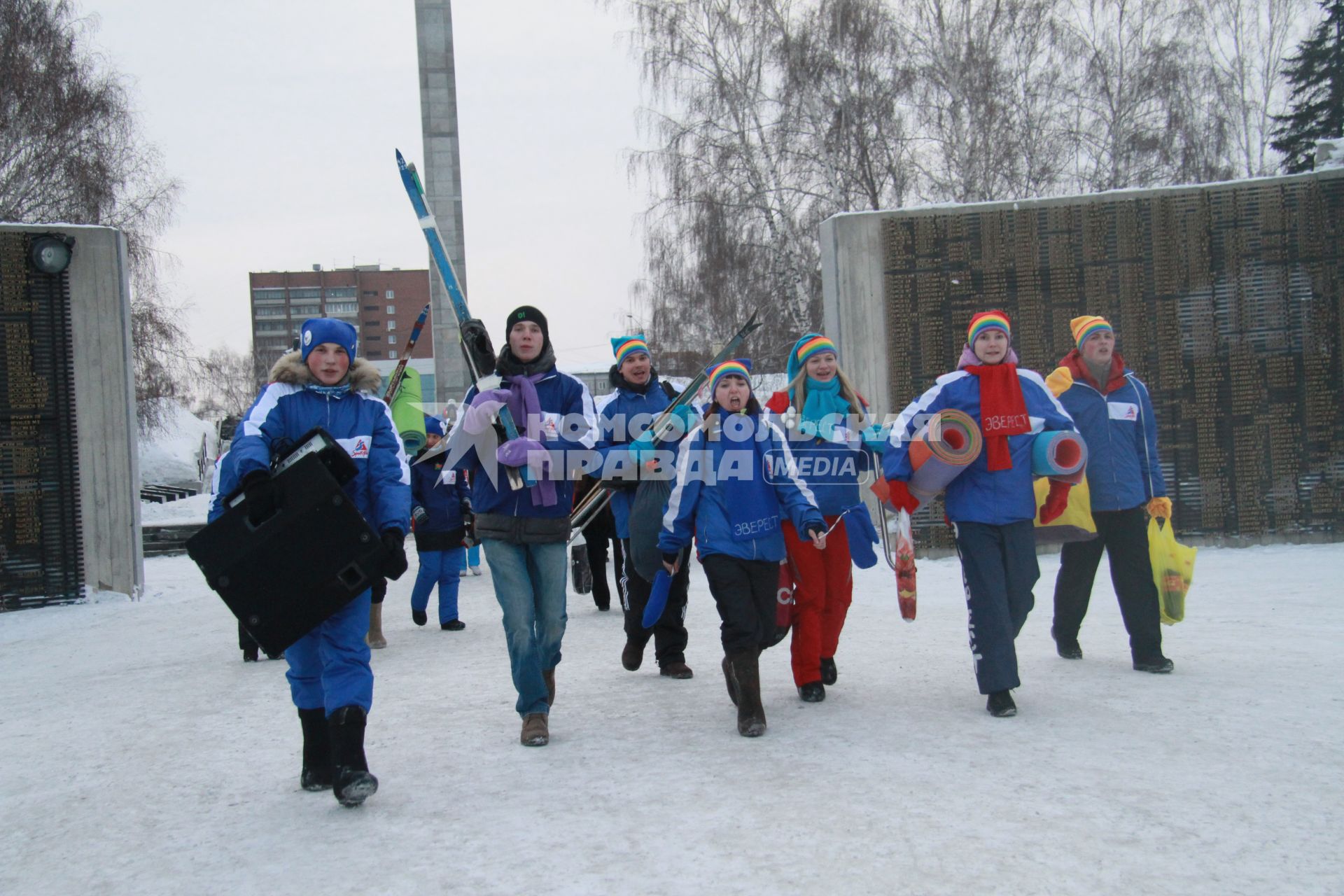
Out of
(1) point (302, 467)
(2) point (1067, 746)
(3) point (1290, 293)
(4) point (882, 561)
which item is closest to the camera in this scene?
(1) point (302, 467)

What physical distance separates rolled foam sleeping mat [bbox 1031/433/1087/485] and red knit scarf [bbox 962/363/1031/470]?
9 cm

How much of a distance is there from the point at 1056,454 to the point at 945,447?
54 cm

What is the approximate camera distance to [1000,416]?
5.32 metres

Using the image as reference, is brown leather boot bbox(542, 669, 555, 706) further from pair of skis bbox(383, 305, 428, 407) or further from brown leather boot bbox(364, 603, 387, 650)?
pair of skis bbox(383, 305, 428, 407)

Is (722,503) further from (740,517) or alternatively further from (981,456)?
(981,456)

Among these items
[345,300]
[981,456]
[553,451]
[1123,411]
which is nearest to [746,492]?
[553,451]

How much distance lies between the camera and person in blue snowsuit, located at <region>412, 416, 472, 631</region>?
8.54 metres

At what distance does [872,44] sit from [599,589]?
54.8ft

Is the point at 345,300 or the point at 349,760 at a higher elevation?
the point at 345,300

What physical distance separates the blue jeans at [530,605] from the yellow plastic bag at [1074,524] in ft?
8.40

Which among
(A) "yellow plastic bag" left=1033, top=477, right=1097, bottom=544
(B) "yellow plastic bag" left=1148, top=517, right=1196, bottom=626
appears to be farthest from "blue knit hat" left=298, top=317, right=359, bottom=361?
(B) "yellow plastic bag" left=1148, top=517, right=1196, bottom=626

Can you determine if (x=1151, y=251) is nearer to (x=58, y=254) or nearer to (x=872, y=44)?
(x=58, y=254)

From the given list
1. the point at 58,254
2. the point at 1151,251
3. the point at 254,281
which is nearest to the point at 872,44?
the point at 1151,251

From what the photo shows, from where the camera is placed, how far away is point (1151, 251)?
1084 cm
